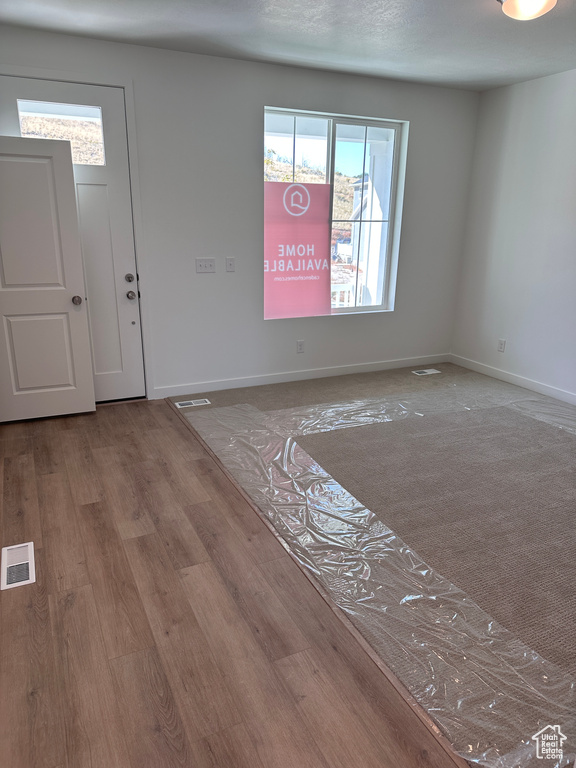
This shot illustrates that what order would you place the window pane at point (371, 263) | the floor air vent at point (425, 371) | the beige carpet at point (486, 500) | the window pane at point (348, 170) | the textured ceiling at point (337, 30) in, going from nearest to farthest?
the beige carpet at point (486, 500) → the textured ceiling at point (337, 30) → the window pane at point (348, 170) → the window pane at point (371, 263) → the floor air vent at point (425, 371)

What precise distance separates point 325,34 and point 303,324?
7.53ft

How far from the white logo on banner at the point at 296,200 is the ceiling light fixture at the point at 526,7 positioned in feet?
7.36

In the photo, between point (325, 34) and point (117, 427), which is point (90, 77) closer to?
point (325, 34)

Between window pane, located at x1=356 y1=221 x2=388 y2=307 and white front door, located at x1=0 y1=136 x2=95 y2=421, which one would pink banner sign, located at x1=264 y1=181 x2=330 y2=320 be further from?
white front door, located at x1=0 y1=136 x2=95 y2=421

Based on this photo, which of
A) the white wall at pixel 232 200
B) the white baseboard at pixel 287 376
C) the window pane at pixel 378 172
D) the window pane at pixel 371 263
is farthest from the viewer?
the window pane at pixel 371 263

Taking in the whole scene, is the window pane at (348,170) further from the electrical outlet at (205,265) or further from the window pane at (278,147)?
the electrical outlet at (205,265)

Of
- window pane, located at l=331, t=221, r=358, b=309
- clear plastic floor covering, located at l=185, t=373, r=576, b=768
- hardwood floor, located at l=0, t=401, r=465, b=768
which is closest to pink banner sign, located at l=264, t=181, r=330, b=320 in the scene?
window pane, located at l=331, t=221, r=358, b=309

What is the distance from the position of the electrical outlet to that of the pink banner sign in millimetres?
508

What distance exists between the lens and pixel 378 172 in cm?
485

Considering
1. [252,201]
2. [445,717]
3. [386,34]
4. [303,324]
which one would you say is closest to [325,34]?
[386,34]

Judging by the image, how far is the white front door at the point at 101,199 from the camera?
350 centimetres

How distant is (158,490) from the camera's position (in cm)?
287

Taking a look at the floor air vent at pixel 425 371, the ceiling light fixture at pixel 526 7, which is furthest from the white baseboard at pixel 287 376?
the ceiling light fixture at pixel 526 7

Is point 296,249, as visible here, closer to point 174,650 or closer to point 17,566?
point 17,566
